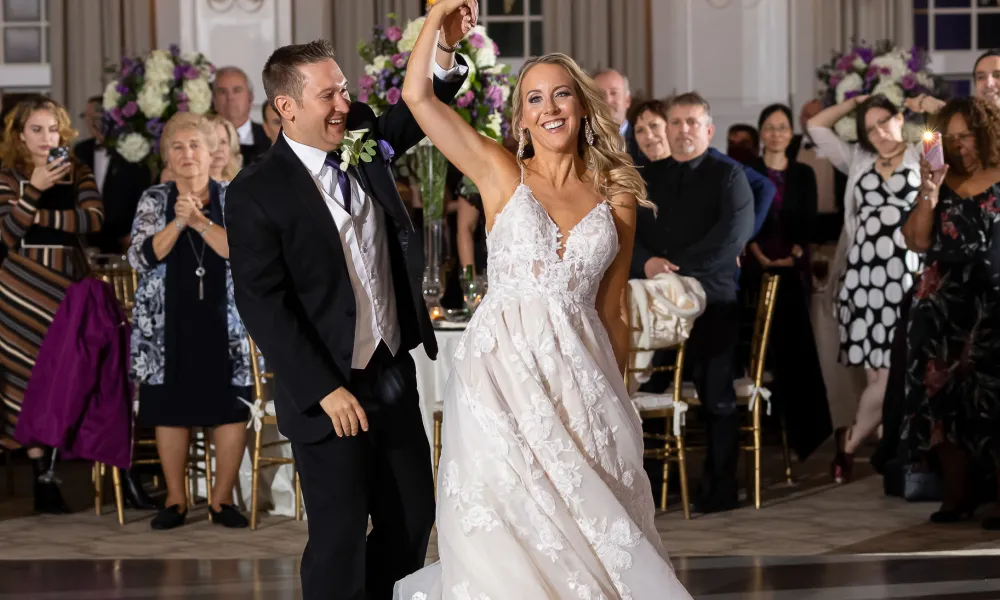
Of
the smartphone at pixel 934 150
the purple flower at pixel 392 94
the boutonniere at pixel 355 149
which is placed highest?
the purple flower at pixel 392 94

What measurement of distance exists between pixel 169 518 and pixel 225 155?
159 centimetres

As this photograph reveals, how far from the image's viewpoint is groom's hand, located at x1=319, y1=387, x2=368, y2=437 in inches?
131

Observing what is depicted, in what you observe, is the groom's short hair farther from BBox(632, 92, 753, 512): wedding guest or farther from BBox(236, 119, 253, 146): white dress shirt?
BBox(236, 119, 253, 146): white dress shirt

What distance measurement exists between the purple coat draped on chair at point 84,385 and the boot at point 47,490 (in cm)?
24

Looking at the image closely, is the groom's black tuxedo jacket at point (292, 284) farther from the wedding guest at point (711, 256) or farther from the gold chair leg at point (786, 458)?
the gold chair leg at point (786, 458)

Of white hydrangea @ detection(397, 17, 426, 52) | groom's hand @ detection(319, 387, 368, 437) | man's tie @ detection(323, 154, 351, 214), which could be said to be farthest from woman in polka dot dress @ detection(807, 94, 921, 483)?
groom's hand @ detection(319, 387, 368, 437)

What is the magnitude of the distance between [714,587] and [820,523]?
139 centimetres

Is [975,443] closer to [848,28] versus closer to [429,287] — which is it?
[429,287]

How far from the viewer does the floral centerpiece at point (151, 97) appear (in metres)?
7.45

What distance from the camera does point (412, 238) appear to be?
3543 mm

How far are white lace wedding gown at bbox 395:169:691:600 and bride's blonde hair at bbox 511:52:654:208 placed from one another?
0.10 meters

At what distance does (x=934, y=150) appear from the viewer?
575 cm

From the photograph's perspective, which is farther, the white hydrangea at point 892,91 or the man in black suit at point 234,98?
the man in black suit at point 234,98

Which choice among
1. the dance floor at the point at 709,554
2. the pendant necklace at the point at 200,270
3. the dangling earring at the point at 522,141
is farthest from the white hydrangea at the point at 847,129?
the dangling earring at the point at 522,141
